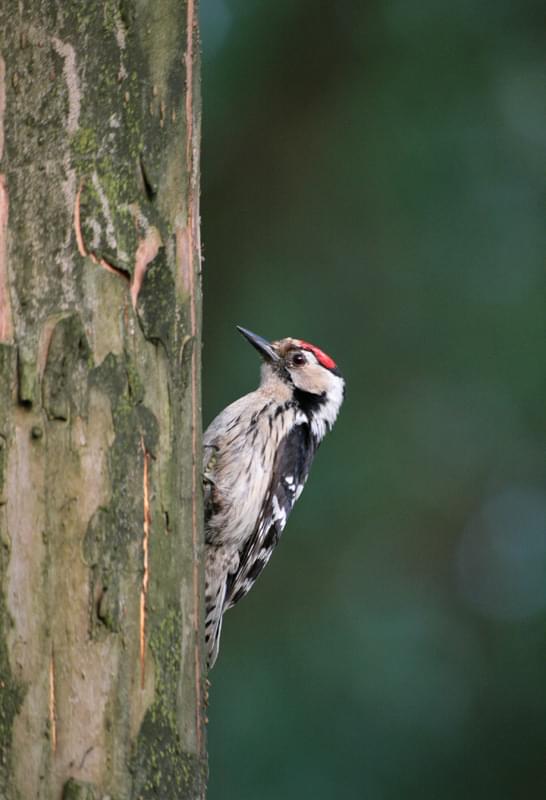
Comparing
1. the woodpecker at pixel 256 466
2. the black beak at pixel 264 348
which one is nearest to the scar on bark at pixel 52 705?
the woodpecker at pixel 256 466

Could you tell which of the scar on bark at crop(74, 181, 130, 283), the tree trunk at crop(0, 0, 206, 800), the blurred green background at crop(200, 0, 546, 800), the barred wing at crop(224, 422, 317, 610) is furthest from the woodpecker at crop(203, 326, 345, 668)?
the blurred green background at crop(200, 0, 546, 800)

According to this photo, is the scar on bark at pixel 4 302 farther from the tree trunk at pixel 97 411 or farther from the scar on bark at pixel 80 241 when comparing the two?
the scar on bark at pixel 80 241

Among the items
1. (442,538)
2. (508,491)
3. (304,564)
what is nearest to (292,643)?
(304,564)

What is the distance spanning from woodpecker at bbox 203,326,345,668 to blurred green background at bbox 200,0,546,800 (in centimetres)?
396

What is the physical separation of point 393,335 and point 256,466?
214 inches

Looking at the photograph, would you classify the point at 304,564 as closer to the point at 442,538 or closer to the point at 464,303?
the point at 442,538

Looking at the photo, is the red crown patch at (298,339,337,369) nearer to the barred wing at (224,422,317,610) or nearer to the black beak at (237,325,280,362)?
the black beak at (237,325,280,362)

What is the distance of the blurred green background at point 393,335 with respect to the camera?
30.2 feet

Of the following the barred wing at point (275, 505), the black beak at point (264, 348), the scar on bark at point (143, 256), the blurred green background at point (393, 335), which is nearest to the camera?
the scar on bark at point (143, 256)

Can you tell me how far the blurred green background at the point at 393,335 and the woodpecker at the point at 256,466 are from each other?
396cm

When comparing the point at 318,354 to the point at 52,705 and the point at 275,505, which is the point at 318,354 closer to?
the point at 275,505

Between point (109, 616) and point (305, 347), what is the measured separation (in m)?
3.02

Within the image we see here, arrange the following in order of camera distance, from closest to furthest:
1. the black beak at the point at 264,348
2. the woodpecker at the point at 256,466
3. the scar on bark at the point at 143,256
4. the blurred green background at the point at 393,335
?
the scar on bark at the point at 143,256 < the woodpecker at the point at 256,466 < the black beak at the point at 264,348 < the blurred green background at the point at 393,335

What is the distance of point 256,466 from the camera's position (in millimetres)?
4543
